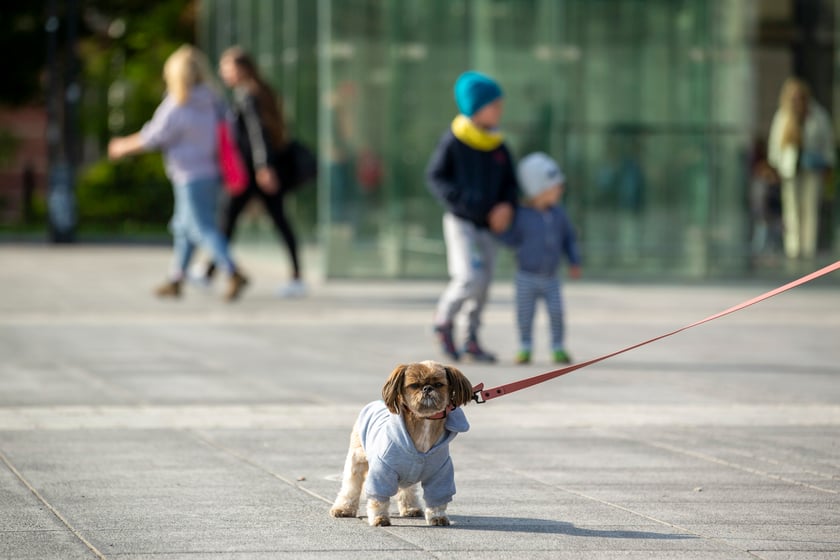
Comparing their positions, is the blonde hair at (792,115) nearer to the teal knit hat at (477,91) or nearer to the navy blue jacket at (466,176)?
the navy blue jacket at (466,176)

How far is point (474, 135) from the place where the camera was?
10.6 meters

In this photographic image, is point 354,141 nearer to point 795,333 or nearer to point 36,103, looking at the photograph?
point 795,333

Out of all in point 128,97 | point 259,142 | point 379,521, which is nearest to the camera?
point 379,521

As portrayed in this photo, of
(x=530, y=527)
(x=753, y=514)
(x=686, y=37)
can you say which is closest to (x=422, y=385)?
(x=530, y=527)

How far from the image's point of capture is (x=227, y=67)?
50.4 ft

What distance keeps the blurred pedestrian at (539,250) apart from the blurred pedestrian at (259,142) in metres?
5.16

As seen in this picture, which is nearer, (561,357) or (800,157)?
(561,357)

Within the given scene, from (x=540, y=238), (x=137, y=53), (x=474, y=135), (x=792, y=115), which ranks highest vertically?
(x=137, y=53)

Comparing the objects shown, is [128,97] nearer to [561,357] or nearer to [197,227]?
[197,227]

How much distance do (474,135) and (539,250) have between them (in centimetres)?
82

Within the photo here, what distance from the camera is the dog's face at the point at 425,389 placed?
209 inches

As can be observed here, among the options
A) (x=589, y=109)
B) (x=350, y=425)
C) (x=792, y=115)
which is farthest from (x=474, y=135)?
(x=792, y=115)

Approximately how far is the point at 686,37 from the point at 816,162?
1972 millimetres

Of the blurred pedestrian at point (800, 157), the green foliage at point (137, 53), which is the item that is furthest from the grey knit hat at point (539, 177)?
the green foliage at point (137, 53)
